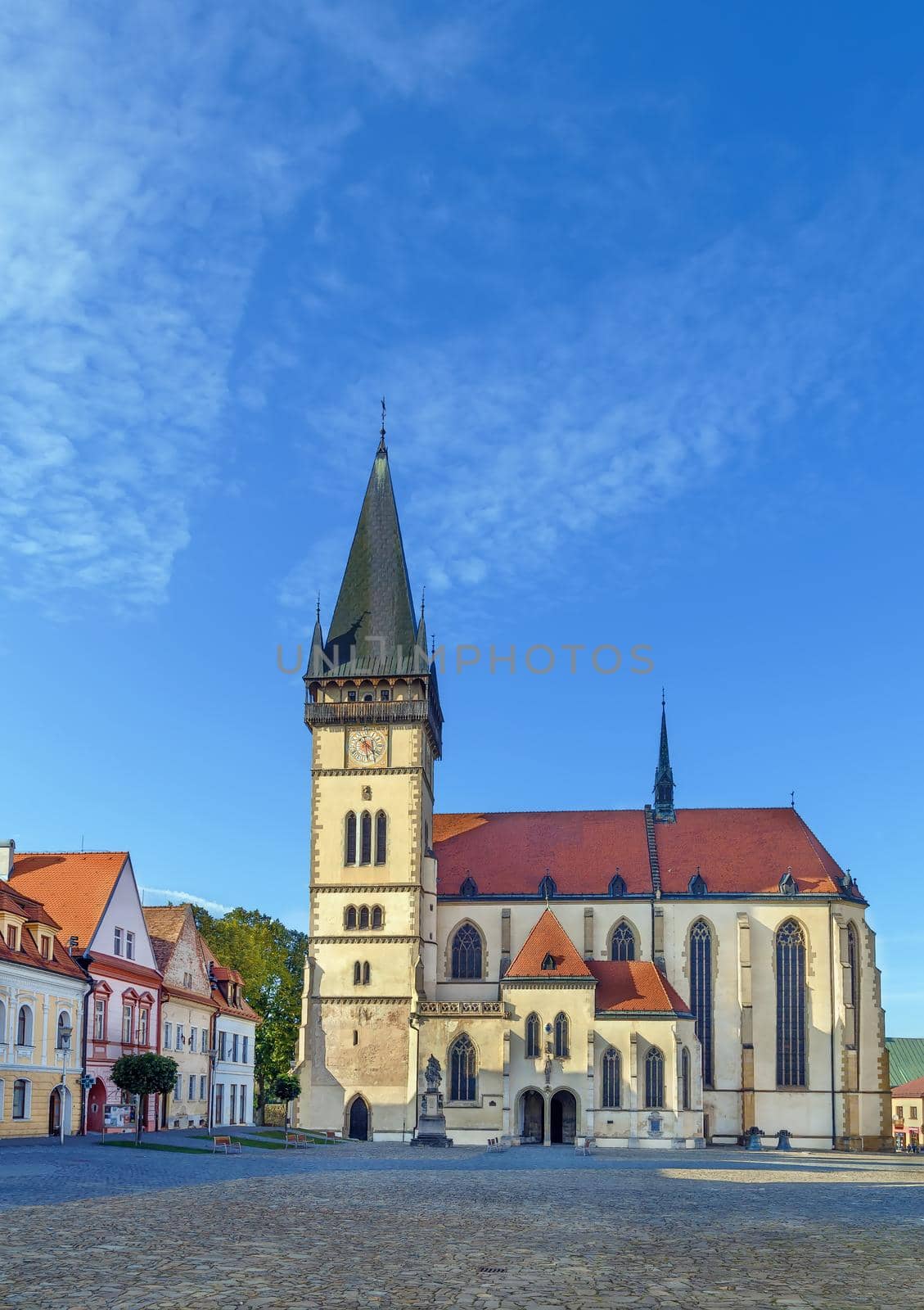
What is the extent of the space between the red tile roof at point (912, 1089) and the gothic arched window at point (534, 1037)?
65.1m

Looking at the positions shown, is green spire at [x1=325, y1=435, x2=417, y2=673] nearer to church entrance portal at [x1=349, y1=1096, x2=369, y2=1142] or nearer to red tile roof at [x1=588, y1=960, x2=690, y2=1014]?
red tile roof at [x1=588, y1=960, x2=690, y2=1014]

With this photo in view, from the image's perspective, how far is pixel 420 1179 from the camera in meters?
32.2

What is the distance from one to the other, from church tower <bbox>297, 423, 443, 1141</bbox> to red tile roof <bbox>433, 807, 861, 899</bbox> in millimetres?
3408

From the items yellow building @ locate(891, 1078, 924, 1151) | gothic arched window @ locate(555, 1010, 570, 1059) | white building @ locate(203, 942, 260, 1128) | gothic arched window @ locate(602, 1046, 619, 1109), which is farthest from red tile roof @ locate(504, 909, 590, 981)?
yellow building @ locate(891, 1078, 924, 1151)

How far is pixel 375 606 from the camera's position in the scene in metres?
69.9

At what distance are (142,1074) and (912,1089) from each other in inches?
3574

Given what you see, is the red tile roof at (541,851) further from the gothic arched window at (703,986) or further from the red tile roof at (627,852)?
the gothic arched window at (703,986)

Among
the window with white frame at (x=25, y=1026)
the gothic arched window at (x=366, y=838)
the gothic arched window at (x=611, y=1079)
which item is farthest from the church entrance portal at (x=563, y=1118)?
the window with white frame at (x=25, y=1026)

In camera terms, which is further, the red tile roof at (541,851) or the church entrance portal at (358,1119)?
the red tile roof at (541,851)

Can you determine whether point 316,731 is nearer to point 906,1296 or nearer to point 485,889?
point 485,889

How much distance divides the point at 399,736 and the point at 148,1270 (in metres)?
53.7

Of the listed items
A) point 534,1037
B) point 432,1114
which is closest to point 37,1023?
point 432,1114

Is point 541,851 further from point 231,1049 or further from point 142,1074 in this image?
point 142,1074

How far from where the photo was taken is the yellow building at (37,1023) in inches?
1656
